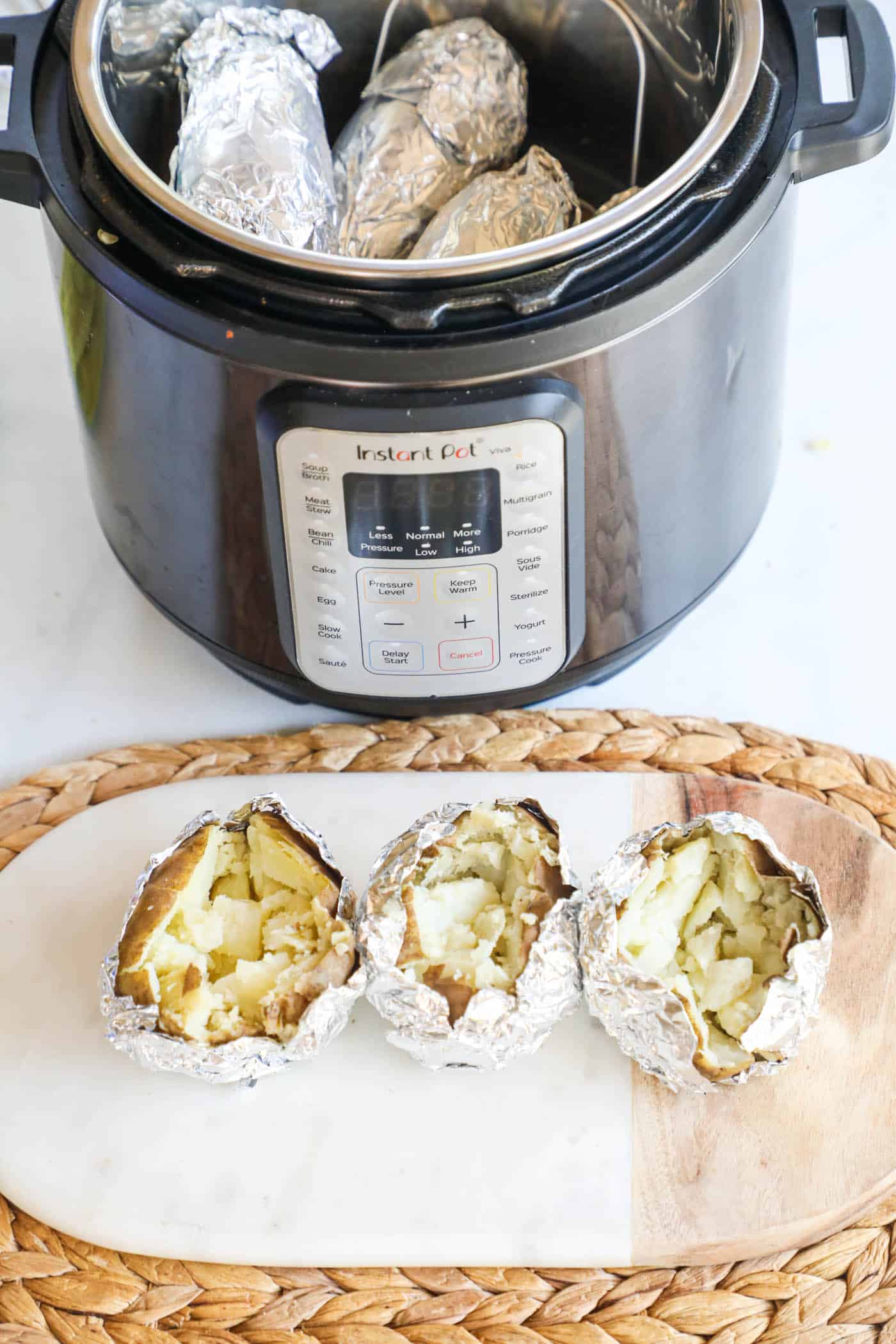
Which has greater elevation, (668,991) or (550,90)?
(550,90)

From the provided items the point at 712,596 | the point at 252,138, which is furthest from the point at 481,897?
the point at 252,138


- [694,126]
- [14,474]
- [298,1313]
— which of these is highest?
[694,126]

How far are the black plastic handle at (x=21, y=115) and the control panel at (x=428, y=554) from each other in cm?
27

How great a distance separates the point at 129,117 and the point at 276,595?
40 centimetres

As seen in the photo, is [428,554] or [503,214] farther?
[503,214]

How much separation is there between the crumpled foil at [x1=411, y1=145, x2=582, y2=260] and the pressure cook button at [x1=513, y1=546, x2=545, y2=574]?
10.3 inches

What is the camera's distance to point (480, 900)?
3.19ft

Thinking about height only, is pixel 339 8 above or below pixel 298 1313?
above

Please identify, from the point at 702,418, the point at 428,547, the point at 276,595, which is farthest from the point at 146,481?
the point at 702,418

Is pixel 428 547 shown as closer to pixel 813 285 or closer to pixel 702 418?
pixel 702 418

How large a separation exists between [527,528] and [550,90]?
47 cm

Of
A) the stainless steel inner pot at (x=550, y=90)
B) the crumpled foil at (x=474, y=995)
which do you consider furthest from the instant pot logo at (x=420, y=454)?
the crumpled foil at (x=474, y=995)

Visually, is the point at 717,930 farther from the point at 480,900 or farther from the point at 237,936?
the point at 237,936

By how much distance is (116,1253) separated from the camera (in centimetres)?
96
